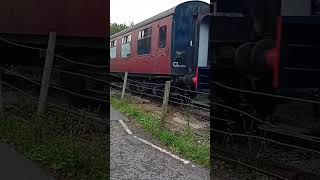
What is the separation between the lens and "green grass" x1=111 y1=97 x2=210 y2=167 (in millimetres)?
4254

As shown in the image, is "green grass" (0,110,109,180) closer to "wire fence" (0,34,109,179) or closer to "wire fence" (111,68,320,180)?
"wire fence" (0,34,109,179)

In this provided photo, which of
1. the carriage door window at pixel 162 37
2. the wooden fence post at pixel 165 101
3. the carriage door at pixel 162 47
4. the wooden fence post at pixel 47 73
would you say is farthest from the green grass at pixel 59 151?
the carriage door window at pixel 162 37

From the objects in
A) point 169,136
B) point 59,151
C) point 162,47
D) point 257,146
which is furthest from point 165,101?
point 257,146

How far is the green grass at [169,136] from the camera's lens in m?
4.25

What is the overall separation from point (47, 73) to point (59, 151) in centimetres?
90

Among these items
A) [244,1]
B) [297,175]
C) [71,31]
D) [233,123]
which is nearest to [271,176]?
[297,175]

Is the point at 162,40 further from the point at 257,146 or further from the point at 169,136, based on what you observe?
the point at 257,146

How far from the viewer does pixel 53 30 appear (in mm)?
3686

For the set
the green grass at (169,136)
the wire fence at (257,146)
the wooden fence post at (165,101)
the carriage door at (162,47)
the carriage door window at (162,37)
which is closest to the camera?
the wire fence at (257,146)

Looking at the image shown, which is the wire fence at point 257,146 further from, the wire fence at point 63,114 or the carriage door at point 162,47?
the carriage door at point 162,47

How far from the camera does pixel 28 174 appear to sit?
10.6 feet

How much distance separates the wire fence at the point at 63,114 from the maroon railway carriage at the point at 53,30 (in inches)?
1.8

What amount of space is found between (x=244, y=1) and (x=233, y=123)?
2.61 feet

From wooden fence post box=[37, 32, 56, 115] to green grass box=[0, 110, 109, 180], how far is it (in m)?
0.24
